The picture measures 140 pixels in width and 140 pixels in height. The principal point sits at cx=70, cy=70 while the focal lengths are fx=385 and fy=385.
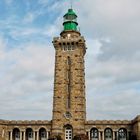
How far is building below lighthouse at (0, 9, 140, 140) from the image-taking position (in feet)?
251

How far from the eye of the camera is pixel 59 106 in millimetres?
77125

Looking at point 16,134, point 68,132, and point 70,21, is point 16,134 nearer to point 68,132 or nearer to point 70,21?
point 68,132

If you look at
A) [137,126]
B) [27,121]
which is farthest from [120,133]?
[27,121]

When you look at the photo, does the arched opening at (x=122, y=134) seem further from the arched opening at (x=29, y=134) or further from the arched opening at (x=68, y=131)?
the arched opening at (x=29, y=134)

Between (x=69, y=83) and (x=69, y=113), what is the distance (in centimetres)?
616

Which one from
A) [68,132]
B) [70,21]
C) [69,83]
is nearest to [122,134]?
[68,132]

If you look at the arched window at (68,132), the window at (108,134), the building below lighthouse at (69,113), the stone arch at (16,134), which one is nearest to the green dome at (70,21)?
the building below lighthouse at (69,113)

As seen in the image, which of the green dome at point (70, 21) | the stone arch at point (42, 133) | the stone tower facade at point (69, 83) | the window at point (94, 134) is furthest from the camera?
the green dome at point (70, 21)

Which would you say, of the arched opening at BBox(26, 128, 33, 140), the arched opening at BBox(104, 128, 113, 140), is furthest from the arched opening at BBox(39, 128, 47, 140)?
the arched opening at BBox(104, 128, 113, 140)

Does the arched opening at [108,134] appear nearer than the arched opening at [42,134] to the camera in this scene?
Yes

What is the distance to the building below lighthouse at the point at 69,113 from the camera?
76.6m

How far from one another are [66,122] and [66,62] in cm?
1244

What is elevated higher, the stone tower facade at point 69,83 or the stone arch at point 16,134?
the stone tower facade at point 69,83

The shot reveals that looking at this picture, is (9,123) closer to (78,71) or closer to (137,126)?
(78,71)
